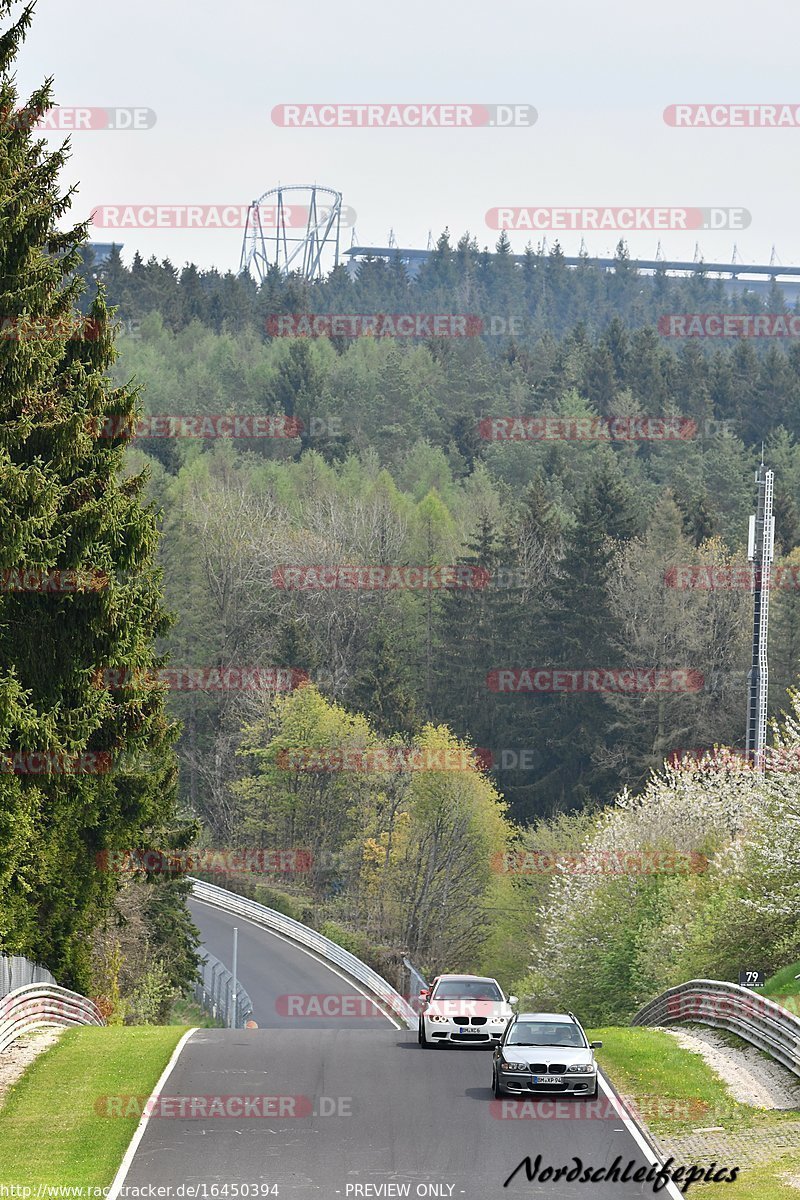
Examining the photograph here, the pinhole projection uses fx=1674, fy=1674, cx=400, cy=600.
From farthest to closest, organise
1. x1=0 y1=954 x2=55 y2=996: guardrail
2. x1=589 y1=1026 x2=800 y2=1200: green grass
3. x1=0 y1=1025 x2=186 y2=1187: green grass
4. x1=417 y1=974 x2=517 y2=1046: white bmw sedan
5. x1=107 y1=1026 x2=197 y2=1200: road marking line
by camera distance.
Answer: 1. x1=0 y1=954 x2=55 y2=996: guardrail
2. x1=417 y1=974 x2=517 y2=1046: white bmw sedan
3. x1=0 y1=1025 x2=186 y2=1187: green grass
4. x1=589 y1=1026 x2=800 y2=1200: green grass
5. x1=107 y1=1026 x2=197 y2=1200: road marking line

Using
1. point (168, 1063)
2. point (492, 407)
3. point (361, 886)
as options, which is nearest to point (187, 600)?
point (361, 886)

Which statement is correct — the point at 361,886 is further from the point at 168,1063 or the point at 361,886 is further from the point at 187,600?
the point at 168,1063

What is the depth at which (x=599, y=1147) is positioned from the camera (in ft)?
63.7

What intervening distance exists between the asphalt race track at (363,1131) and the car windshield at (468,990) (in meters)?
0.98

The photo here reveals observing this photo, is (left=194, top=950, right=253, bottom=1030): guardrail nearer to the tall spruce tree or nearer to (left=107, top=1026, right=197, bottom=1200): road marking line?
the tall spruce tree

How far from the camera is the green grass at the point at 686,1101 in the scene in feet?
57.7

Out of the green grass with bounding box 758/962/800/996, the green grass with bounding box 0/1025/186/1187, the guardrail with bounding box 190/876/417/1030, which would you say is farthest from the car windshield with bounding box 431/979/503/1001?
the guardrail with bounding box 190/876/417/1030

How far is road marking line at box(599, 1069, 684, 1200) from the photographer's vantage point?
17484mm

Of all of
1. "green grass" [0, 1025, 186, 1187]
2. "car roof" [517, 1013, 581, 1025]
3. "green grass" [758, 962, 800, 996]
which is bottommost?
"green grass" [758, 962, 800, 996]

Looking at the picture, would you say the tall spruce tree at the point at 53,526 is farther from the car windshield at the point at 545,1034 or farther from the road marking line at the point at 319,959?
the road marking line at the point at 319,959

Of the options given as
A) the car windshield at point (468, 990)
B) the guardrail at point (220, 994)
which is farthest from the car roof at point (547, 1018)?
the guardrail at point (220, 994)

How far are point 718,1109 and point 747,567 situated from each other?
7464 centimetres

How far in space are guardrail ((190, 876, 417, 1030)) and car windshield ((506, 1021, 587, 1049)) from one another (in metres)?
30.3

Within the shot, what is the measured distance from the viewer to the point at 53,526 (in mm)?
21719
